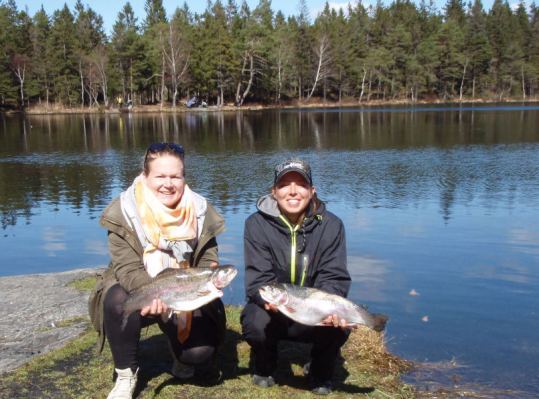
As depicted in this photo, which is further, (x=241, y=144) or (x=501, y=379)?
(x=241, y=144)

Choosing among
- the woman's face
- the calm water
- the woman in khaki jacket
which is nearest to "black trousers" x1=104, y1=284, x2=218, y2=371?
the woman in khaki jacket

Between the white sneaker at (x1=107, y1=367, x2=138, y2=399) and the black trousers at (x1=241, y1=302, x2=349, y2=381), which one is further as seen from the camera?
the black trousers at (x1=241, y1=302, x2=349, y2=381)

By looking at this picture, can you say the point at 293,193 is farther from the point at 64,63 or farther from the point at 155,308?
the point at 64,63

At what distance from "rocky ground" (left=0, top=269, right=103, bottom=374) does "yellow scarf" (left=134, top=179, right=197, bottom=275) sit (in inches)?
64.1

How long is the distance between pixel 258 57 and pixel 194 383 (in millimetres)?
77804

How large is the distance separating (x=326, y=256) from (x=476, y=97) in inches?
4003

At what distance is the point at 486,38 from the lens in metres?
98.1

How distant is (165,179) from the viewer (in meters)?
4.44

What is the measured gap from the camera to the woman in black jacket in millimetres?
4484

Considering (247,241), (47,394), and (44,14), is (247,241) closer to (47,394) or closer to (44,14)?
(47,394)

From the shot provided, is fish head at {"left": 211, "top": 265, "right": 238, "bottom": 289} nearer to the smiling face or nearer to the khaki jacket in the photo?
the khaki jacket

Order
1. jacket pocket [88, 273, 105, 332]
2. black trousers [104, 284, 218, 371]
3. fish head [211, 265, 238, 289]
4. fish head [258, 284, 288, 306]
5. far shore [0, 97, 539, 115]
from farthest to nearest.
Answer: far shore [0, 97, 539, 115]
jacket pocket [88, 273, 105, 332]
black trousers [104, 284, 218, 371]
fish head [258, 284, 288, 306]
fish head [211, 265, 238, 289]

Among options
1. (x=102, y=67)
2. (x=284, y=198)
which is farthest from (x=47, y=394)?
(x=102, y=67)

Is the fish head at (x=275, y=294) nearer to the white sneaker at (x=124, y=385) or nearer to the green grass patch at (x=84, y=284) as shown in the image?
the white sneaker at (x=124, y=385)
